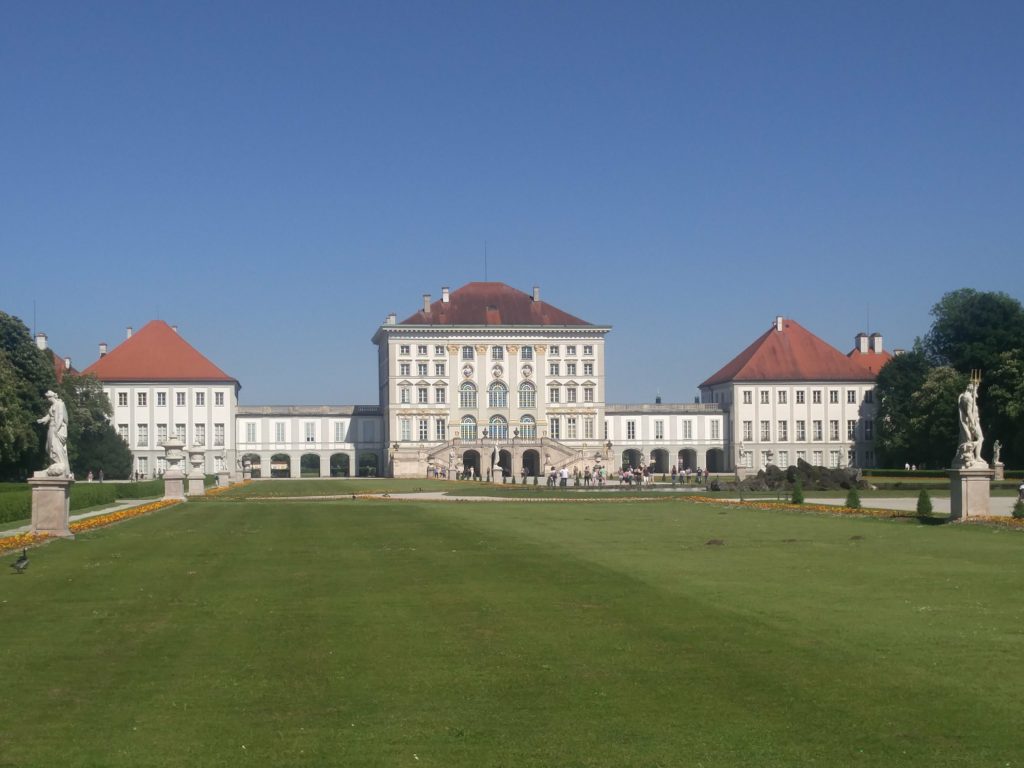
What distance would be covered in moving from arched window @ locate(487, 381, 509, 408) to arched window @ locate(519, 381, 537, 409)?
116 centimetres

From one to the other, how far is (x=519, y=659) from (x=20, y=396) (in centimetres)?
5579

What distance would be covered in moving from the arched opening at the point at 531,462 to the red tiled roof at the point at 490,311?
1091cm

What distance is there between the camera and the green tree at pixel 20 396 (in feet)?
170

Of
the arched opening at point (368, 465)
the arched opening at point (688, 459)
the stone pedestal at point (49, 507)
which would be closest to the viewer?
the stone pedestal at point (49, 507)

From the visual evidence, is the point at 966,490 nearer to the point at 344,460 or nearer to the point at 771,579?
the point at 771,579

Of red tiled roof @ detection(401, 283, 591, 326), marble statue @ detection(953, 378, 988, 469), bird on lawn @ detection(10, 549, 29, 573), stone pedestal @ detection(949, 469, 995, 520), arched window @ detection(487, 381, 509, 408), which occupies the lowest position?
bird on lawn @ detection(10, 549, 29, 573)

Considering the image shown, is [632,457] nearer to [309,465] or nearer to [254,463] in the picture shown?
[309,465]

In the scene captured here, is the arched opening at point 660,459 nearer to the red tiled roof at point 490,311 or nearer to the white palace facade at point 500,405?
the white palace facade at point 500,405

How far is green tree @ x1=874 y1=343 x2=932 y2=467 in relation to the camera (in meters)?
82.4

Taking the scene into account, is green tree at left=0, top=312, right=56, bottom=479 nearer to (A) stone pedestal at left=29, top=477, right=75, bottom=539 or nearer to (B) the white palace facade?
(A) stone pedestal at left=29, top=477, right=75, bottom=539

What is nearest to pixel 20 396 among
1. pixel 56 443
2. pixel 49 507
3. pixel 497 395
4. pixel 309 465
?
pixel 56 443

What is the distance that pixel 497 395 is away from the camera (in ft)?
335

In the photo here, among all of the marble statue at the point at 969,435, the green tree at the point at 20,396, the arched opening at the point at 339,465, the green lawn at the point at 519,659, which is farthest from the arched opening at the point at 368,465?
the green lawn at the point at 519,659

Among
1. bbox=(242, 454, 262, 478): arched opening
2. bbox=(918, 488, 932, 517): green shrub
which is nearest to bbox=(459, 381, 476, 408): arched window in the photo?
bbox=(242, 454, 262, 478): arched opening
